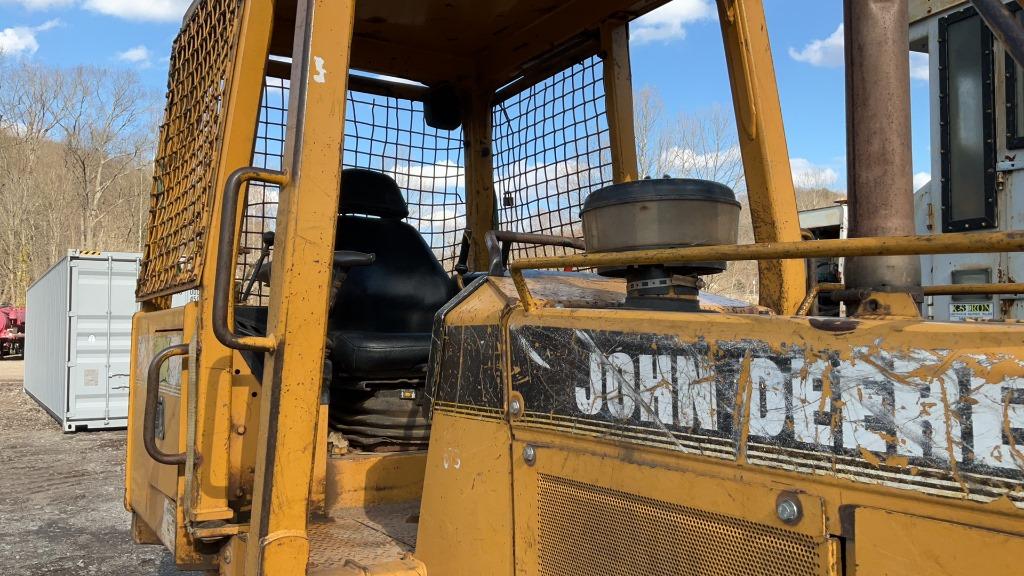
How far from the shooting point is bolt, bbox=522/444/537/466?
187 cm

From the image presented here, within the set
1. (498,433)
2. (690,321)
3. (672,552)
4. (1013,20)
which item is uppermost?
(1013,20)

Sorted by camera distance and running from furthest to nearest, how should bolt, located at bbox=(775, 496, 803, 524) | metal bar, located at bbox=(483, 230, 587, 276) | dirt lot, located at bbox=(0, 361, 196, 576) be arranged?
dirt lot, located at bbox=(0, 361, 196, 576) → metal bar, located at bbox=(483, 230, 587, 276) → bolt, located at bbox=(775, 496, 803, 524)

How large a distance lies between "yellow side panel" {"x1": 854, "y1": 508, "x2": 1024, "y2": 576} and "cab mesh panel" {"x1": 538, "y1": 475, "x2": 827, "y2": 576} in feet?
0.32

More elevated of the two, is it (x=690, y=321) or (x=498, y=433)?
(x=690, y=321)

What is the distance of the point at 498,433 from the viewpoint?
1.97 metres

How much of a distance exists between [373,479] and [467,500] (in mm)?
1143

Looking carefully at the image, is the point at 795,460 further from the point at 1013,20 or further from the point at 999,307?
the point at 999,307

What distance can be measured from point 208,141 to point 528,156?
61.0 inches

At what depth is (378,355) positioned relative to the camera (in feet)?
10.7

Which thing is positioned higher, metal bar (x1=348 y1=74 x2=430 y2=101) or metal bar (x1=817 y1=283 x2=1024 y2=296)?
metal bar (x1=348 y1=74 x2=430 y2=101)

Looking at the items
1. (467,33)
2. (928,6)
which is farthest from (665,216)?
(928,6)

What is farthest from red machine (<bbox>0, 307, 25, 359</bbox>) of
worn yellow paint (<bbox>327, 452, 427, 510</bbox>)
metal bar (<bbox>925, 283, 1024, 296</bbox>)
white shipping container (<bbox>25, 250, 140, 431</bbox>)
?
metal bar (<bbox>925, 283, 1024, 296</bbox>)

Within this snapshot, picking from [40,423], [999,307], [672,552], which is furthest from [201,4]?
[40,423]

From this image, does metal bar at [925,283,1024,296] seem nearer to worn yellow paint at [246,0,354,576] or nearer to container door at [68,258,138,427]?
worn yellow paint at [246,0,354,576]
